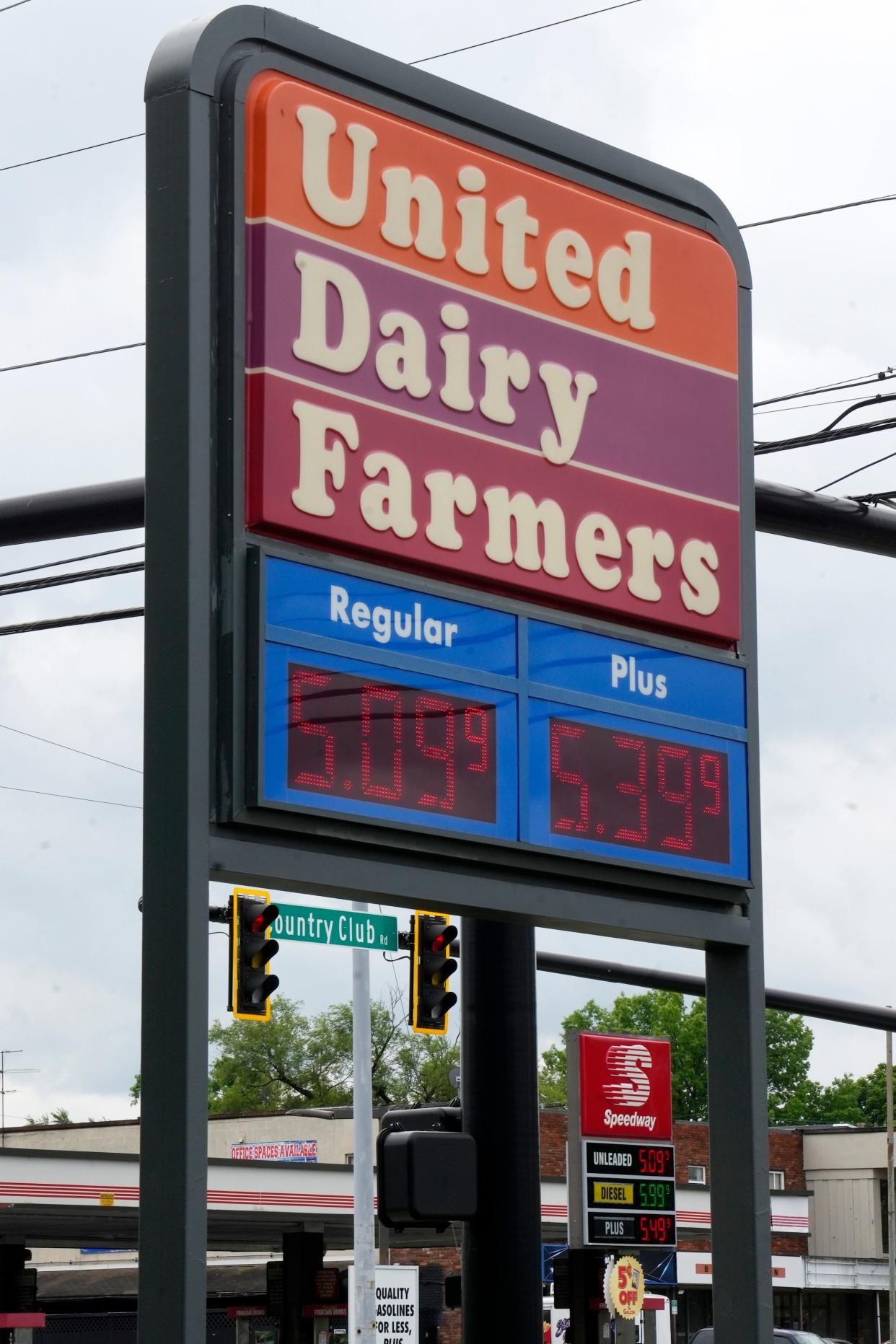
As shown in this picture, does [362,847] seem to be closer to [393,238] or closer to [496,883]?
[496,883]

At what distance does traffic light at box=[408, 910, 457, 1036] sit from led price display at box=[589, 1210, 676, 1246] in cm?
350

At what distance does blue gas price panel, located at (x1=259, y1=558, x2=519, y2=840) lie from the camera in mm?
7176

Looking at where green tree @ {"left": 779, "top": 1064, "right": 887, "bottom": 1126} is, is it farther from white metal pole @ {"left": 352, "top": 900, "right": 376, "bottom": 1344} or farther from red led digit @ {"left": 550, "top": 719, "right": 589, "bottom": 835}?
red led digit @ {"left": 550, "top": 719, "right": 589, "bottom": 835}

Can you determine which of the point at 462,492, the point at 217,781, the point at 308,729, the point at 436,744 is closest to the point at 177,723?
the point at 217,781

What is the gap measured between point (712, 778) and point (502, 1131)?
2.07 m

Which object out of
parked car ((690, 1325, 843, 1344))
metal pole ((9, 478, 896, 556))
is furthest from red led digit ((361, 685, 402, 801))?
parked car ((690, 1325, 843, 1344))

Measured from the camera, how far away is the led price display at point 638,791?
8180 millimetres

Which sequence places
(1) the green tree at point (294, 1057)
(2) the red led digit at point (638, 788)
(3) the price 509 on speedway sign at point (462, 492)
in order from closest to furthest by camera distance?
(3) the price 509 on speedway sign at point (462, 492) < (2) the red led digit at point (638, 788) < (1) the green tree at point (294, 1057)

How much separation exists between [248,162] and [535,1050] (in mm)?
4550

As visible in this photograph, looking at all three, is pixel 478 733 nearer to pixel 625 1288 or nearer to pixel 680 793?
pixel 680 793

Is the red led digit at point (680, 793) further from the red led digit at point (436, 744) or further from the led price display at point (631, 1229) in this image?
the led price display at point (631, 1229)

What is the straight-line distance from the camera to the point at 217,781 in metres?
7.04

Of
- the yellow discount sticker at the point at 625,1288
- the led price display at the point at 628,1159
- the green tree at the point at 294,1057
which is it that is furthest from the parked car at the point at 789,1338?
the green tree at the point at 294,1057

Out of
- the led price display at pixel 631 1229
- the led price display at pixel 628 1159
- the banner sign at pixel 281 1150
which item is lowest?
the banner sign at pixel 281 1150
